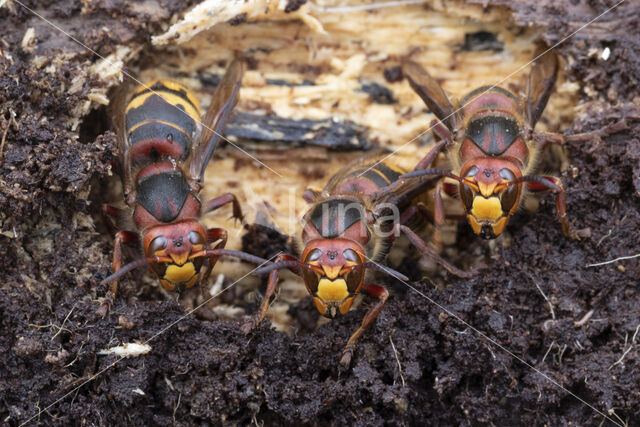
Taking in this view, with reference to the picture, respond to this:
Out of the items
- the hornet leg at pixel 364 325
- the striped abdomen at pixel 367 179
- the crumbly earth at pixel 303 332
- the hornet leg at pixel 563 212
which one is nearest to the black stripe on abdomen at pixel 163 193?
the crumbly earth at pixel 303 332

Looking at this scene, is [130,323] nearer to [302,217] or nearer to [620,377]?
→ [302,217]

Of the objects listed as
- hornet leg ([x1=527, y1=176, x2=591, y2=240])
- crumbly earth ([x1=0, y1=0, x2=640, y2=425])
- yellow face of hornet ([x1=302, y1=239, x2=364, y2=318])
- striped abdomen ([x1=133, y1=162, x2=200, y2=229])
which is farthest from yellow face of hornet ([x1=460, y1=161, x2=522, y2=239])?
striped abdomen ([x1=133, y1=162, x2=200, y2=229])

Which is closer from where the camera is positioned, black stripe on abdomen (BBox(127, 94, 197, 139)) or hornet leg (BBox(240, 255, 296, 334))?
hornet leg (BBox(240, 255, 296, 334))

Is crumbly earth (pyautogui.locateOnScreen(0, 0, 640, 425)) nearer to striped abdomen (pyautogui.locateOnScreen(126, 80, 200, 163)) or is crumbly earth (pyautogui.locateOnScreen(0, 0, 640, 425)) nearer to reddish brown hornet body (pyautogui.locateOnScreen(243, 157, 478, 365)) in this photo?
reddish brown hornet body (pyautogui.locateOnScreen(243, 157, 478, 365))

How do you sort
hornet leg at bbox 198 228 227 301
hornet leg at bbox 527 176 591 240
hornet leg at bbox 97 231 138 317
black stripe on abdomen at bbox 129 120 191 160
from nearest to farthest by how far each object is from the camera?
hornet leg at bbox 97 231 138 317, hornet leg at bbox 527 176 591 240, hornet leg at bbox 198 228 227 301, black stripe on abdomen at bbox 129 120 191 160

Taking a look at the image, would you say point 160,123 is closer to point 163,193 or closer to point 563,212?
point 163,193
